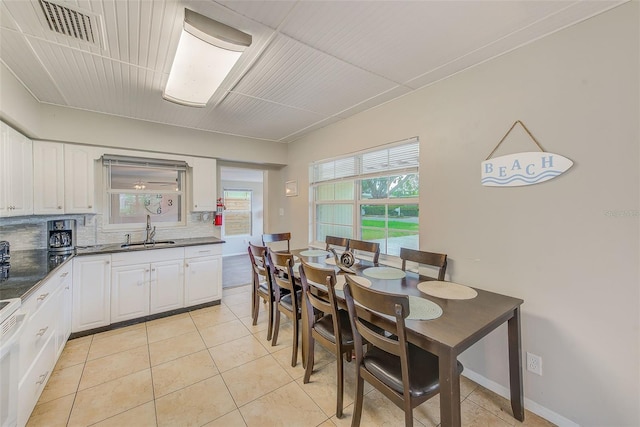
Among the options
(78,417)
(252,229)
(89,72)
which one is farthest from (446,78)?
(252,229)

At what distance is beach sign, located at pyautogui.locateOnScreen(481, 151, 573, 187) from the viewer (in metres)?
1.67

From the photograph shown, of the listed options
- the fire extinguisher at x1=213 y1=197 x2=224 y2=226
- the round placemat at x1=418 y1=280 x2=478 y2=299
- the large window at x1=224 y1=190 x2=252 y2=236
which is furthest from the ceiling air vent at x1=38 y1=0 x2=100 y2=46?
the large window at x1=224 y1=190 x2=252 y2=236

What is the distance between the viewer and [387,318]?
1447 mm

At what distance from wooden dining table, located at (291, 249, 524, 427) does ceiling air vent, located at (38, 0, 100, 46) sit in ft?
7.47

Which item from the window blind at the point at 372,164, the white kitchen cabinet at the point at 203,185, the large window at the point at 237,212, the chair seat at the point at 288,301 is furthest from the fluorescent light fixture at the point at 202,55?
the large window at the point at 237,212

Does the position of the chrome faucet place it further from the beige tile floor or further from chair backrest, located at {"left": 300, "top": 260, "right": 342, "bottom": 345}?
chair backrest, located at {"left": 300, "top": 260, "right": 342, "bottom": 345}

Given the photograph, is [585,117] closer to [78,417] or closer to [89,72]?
[89,72]

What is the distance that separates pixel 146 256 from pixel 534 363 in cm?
380

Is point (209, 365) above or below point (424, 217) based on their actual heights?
below

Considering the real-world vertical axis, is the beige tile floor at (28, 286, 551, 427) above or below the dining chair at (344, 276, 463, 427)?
below

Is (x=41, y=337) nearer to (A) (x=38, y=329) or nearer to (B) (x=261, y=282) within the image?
(A) (x=38, y=329)

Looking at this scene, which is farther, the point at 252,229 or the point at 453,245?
the point at 252,229

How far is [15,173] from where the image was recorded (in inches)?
90.4

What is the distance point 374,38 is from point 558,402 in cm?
267
